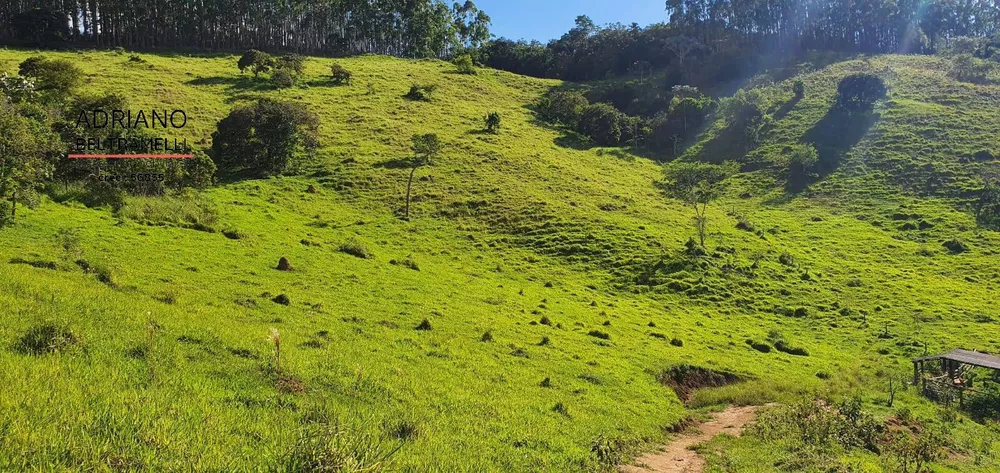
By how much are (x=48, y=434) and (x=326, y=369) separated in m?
7.41

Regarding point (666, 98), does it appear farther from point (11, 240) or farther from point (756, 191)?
point (11, 240)

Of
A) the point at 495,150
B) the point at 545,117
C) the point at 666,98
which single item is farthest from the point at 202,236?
the point at 666,98

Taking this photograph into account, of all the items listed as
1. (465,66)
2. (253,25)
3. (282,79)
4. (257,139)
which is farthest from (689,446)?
(253,25)

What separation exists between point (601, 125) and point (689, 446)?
283ft

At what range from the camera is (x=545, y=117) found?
103250mm

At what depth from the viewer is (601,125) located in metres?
97.6

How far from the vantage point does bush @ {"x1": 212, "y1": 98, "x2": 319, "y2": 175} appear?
59875 mm

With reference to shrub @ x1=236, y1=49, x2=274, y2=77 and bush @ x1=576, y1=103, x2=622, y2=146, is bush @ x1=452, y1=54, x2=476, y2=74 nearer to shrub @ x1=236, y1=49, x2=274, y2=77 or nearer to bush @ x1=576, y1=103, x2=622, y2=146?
bush @ x1=576, y1=103, x2=622, y2=146

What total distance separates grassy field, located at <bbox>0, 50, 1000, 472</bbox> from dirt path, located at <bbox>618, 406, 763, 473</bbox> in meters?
0.54

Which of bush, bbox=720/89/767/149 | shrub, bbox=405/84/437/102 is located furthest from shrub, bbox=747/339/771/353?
shrub, bbox=405/84/437/102

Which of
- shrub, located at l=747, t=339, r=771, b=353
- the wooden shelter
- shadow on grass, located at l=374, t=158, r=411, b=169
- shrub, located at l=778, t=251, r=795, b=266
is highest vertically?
the wooden shelter

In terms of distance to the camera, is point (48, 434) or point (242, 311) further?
point (242, 311)

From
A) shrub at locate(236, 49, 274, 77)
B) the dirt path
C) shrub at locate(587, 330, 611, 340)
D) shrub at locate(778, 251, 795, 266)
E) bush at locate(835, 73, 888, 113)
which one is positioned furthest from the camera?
bush at locate(835, 73, 888, 113)

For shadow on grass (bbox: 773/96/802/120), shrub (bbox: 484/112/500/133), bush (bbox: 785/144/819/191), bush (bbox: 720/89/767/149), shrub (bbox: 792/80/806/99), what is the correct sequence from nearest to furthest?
bush (bbox: 785/144/819/191) → shrub (bbox: 484/112/500/133) → bush (bbox: 720/89/767/149) → shadow on grass (bbox: 773/96/802/120) → shrub (bbox: 792/80/806/99)
